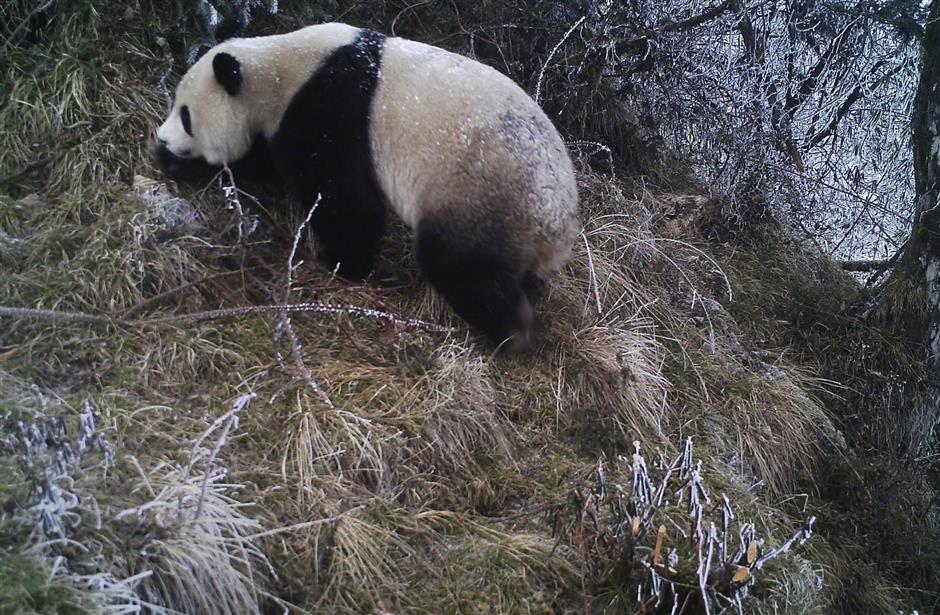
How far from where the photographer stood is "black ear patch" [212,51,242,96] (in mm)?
4074

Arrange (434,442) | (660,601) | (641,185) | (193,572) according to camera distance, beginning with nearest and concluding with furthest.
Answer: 1. (193,572)
2. (660,601)
3. (434,442)
4. (641,185)

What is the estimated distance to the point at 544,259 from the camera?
13.7 feet

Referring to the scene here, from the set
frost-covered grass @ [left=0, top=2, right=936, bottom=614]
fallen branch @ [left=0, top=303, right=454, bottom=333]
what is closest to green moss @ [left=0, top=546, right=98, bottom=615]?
frost-covered grass @ [left=0, top=2, right=936, bottom=614]

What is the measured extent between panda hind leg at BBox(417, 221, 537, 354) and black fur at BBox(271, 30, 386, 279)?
386 mm

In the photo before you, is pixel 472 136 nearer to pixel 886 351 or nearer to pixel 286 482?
pixel 286 482

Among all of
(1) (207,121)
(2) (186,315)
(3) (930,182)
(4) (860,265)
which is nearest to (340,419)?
(2) (186,315)

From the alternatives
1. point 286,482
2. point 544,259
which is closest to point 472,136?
point 544,259

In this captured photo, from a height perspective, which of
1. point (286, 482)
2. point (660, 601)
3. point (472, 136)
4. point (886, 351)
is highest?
point (472, 136)

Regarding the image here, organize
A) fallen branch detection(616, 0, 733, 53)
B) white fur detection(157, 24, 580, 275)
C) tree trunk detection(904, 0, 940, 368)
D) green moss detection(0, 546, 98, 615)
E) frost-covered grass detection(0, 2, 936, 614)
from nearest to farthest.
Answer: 1. green moss detection(0, 546, 98, 615)
2. frost-covered grass detection(0, 2, 936, 614)
3. white fur detection(157, 24, 580, 275)
4. tree trunk detection(904, 0, 940, 368)
5. fallen branch detection(616, 0, 733, 53)

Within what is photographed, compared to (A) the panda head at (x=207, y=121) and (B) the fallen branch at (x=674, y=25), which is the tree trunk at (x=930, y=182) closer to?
(B) the fallen branch at (x=674, y=25)

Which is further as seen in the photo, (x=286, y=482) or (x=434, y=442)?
(x=434, y=442)

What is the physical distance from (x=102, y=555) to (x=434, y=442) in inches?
59.1

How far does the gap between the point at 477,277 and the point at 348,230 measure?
2.37ft

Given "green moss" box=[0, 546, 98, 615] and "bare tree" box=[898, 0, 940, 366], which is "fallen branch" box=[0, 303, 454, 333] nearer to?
"green moss" box=[0, 546, 98, 615]
